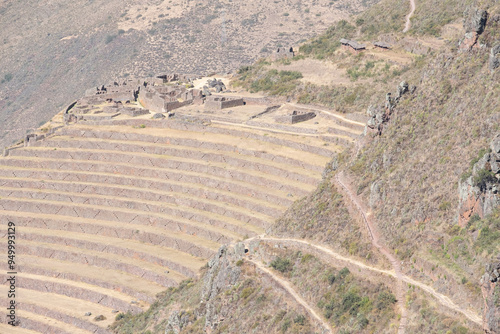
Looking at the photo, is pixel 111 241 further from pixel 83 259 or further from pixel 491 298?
pixel 491 298

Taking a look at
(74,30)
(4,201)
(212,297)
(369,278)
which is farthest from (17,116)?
(369,278)

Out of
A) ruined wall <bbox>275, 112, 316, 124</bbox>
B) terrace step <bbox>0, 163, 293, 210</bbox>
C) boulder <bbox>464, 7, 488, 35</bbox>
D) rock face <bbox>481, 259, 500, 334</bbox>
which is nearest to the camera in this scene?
rock face <bbox>481, 259, 500, 334</bbox>

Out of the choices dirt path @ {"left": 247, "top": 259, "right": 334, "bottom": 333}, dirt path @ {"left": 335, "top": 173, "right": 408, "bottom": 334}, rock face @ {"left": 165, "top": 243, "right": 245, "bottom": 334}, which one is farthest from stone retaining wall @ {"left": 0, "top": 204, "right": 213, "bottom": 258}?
dirt path @ {"left": 335, "top": 173, "right": 408, "bottom": 334}

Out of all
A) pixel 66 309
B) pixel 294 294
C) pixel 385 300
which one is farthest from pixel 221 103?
pixel 385 300

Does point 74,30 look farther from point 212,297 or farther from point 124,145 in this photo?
point 212,297

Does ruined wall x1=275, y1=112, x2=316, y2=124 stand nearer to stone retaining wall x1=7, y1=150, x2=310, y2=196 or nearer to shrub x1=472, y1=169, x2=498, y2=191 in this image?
stone retaining wall x1=7, y1=150, x2=310, y2=196

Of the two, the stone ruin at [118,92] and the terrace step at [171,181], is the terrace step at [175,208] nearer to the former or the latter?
the terrace step at [171,181]
